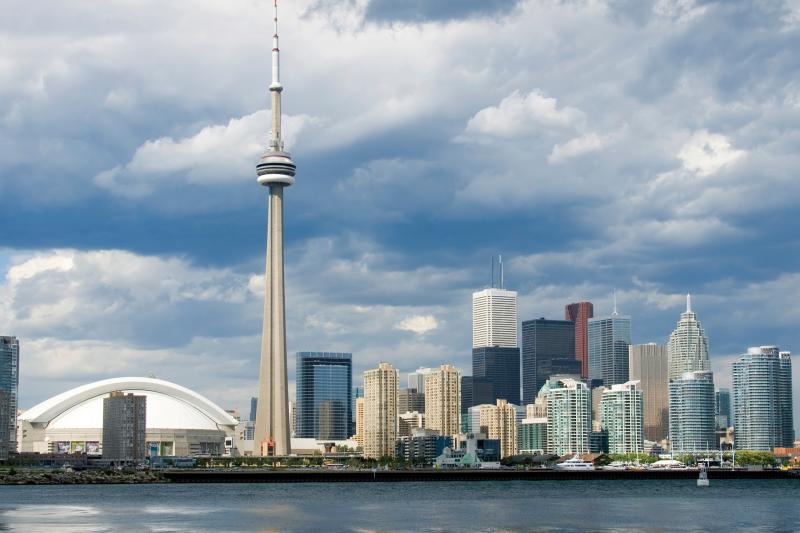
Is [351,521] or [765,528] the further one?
[351,521]

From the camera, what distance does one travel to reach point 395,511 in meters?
128

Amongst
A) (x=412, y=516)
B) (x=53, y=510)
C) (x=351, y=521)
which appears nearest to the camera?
(x=351, y=521)

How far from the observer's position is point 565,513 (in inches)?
4924

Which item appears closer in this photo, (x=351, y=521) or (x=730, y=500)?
(x=351, y=521)

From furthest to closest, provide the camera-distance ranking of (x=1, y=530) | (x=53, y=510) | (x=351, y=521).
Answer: (x=53, y=510) → (x=351, y=521) → (x=1, y=530)

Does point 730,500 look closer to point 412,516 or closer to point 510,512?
point 510,512

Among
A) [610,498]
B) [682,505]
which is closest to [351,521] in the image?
[682,505]

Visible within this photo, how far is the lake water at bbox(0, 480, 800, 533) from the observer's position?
10456cm

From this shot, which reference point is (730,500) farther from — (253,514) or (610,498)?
(253,514)

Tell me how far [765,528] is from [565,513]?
24755 millimetres

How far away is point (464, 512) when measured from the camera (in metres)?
126

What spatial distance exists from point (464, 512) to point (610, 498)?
4205 cm

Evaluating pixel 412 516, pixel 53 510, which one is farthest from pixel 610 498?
pixel 53 510

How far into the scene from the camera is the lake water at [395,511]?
10456 centimetres
